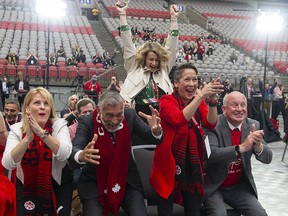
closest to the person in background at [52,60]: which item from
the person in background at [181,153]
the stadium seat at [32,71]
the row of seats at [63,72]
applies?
the row of seats at [63,72]

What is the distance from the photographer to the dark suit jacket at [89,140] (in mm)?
2538

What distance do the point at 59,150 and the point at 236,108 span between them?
4.33 feet

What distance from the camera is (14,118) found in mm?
3648

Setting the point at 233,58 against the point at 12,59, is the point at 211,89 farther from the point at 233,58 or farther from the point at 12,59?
the point at 233,58

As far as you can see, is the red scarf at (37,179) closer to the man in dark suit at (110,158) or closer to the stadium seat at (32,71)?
the man in dark suit at (110,158)

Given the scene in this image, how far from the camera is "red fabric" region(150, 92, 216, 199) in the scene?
2520 mm

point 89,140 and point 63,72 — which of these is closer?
point 89,140

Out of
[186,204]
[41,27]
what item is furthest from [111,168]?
[41,27]

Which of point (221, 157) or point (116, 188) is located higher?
point (221, 157)

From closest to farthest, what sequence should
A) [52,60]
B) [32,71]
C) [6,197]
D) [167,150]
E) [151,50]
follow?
[6,197] < [167,150] < [151,50] < [32,71] < [52,60]

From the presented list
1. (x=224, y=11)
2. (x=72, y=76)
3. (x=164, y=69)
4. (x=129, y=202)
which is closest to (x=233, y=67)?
(x=72, y=76)

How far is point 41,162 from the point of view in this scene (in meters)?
2.44

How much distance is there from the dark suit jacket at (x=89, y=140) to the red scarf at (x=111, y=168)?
6 cm

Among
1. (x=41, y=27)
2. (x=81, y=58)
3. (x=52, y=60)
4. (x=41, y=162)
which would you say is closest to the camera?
(x=41, y=162)
